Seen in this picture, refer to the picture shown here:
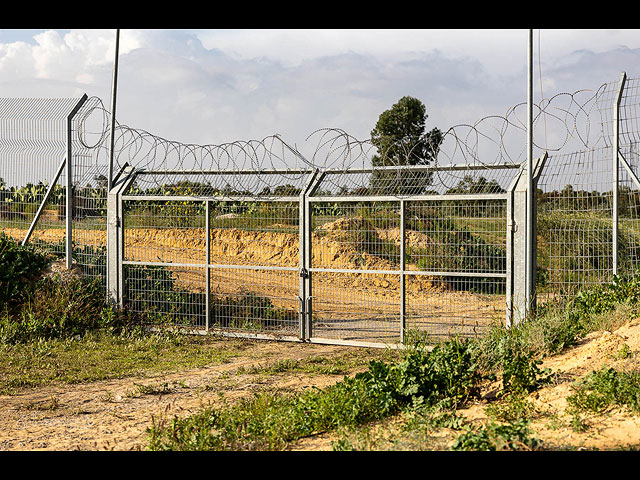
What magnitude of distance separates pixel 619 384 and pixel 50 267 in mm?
9974

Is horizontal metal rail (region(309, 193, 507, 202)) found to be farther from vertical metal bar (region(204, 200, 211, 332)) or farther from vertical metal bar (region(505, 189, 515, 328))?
vertical metal bar (region(204, 200, 211, 332))

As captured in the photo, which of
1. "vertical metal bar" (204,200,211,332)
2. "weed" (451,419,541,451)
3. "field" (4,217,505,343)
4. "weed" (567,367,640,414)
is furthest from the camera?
"field" (4,217,505,343)

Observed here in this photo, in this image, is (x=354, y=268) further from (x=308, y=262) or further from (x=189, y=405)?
(x=189, y=405)

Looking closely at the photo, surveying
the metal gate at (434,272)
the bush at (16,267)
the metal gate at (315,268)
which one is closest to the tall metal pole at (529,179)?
the metal gate at (315,268)

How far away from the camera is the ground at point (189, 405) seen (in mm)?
5211

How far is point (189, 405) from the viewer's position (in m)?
7.03

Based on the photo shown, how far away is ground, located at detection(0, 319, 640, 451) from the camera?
17.1 ft

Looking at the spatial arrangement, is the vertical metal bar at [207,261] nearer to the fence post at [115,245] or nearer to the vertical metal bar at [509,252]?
the fence post at [115,245]

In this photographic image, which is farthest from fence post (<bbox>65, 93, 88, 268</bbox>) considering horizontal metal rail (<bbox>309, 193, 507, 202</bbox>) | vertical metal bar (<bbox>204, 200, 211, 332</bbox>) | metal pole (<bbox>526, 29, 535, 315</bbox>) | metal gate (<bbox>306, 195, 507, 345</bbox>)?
metal pole (<bbox>526, 29, 535, 315</bbox>)

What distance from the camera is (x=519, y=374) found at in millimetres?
6086

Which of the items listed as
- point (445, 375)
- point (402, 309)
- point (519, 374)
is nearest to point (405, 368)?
point (445, 375)

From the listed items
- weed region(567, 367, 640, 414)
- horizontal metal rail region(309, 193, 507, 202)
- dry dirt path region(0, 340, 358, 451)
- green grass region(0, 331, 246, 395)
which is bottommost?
dry dirt path region(0, 340, 358, 451)

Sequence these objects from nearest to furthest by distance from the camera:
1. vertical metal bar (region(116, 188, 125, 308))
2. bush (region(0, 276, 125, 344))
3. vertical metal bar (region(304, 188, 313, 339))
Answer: bush (region(0, 276, 125, 344)) < vertical metal bar (region(304, 188, 313, 339)) < vertical metal bar (region(116, 188, 125, 308))
